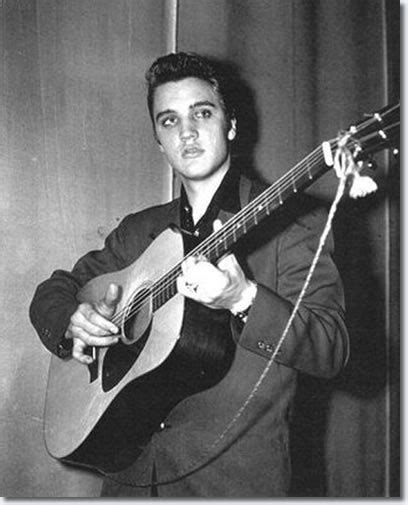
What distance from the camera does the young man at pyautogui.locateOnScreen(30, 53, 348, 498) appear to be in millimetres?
1184

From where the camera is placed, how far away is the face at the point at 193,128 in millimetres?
1519

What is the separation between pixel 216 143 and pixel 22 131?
79cm

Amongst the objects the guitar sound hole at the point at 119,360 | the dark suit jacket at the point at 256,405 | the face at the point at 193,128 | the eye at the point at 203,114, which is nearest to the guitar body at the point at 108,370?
the guitar sound hole at the point at 119,360

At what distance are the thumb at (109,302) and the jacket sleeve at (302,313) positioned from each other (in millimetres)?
335

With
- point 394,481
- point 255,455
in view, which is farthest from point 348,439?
point 255,455

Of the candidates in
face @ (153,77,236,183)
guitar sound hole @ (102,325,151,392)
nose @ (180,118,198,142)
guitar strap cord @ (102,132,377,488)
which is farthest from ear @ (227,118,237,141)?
guitar sound hole @ (102,325,151,392)

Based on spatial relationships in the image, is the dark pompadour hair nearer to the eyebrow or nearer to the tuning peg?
the eyebrow

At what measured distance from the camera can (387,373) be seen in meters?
1.97

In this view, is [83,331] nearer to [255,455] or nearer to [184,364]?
[184,364]

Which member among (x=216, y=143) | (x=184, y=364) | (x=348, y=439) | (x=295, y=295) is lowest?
(x=348, y=439)

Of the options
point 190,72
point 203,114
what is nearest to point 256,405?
point 203,114

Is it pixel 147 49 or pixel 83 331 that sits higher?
pixel 147 49

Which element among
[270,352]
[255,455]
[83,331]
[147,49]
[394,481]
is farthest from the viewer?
[147,49]

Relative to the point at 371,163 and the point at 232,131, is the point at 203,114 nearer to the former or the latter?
the point at 232,131
